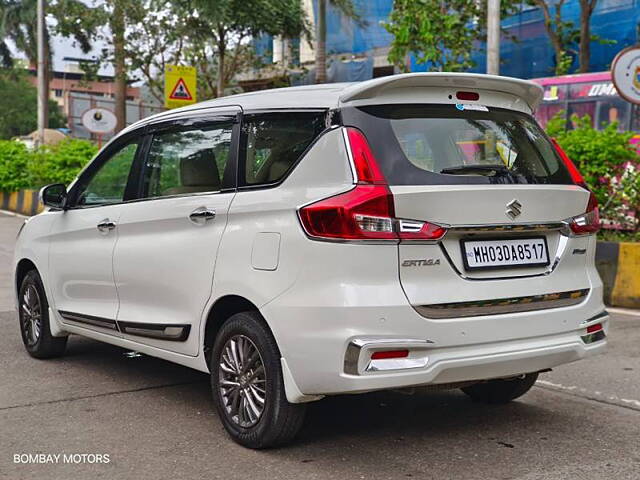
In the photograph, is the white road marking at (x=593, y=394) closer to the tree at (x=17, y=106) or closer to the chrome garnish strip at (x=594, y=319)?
the chrome garnish strip at (x=594, y=319)

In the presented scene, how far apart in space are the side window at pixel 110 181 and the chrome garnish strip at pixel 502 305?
2.41 metres

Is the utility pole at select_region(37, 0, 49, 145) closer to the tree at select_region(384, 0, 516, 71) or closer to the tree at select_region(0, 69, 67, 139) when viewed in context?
the tree at select_region(384, 0, 516, 71)

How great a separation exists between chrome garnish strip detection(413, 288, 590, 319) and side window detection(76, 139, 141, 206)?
2.41 metres

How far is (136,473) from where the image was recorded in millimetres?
4074

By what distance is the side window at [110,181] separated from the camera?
565 centimetres

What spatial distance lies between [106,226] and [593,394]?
10.2ft

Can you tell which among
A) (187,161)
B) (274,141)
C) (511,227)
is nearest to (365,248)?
(511,227)

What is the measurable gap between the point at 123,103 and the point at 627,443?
29.9 m

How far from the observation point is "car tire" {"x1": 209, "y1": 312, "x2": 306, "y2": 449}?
4.20 m

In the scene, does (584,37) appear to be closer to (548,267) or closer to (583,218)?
(583,218)

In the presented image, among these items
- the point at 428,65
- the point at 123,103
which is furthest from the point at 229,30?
the point at 123,103

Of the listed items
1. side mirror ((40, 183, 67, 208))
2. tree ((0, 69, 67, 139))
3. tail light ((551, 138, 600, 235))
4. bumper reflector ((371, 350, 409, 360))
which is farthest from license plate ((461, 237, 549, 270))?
tree ((0, 69, 67, 139))

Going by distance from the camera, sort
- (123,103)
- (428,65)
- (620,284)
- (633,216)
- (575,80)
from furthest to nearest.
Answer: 1. (123,103)
2. (428,65)
3. (575,80)
4. (633,216)
5. (620,284)

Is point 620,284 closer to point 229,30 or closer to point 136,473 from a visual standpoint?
point 136,473
